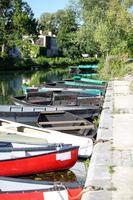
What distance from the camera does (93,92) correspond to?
86.6 ft

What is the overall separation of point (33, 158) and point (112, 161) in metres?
2.58

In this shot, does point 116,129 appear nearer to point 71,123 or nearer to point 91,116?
point 71,123

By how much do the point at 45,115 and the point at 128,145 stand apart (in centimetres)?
632

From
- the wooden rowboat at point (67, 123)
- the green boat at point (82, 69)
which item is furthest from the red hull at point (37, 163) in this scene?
the green boat at point (82, 69)

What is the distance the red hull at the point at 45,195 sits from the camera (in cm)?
843

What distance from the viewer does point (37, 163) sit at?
11.6 metres

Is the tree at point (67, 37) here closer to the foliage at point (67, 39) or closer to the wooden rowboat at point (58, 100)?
the foliage at point (67, 39)

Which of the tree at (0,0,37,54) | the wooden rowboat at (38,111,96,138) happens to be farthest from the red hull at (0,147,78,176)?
the tree at (0,0,37,54)

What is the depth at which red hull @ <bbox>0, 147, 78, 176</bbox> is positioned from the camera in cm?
1134

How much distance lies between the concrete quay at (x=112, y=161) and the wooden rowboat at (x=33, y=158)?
33.8 inches

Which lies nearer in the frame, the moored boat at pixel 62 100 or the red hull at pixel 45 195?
the red hull at pixel 45 195

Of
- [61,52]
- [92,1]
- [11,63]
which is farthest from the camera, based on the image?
[61,52]

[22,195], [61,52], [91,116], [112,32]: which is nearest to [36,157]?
[22,195]

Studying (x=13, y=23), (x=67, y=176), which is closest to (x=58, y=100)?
(x=67, y=176)
